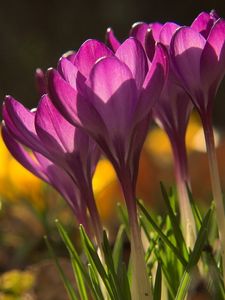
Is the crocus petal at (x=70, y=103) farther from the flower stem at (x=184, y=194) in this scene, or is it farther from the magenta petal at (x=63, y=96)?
the flower stem at (x=184, y=194)

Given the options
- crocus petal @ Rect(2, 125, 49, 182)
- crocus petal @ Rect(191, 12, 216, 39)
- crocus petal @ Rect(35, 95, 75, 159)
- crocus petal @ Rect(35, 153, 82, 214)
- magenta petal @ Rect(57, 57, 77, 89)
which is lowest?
crocus petal @ Rect(35, 153, 82, 214)

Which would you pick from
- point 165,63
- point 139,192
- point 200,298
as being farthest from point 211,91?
point 139,192

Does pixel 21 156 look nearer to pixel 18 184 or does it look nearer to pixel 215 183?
pixel 215 183

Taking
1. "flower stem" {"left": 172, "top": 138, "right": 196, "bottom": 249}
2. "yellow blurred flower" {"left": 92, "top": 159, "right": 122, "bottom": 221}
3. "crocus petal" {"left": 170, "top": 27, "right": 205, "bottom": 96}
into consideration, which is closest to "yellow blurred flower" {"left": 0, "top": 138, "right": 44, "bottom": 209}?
"yellow blurred flower" {"left": 92, "top": 159, "right": 122, "bottom": 221}

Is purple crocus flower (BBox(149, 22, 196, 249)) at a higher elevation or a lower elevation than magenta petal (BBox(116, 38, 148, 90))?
lower

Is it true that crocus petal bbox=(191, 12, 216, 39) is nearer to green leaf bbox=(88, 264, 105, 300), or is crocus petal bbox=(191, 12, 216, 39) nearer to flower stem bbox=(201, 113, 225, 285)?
flower stem bbox=(201, 113, 225, 285)

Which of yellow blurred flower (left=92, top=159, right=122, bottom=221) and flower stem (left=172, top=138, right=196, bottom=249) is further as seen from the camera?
yellow blurred flower (left=92, top=159, right=122, bottom=221)

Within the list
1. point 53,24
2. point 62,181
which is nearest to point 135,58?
point 62,181

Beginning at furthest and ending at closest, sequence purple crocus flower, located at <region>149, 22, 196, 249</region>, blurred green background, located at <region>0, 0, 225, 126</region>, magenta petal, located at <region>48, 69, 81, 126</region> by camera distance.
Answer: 1. blurred green background, located at <region>0, 0, 225, 126</region>
2. purple crocus flower, located at <region>149, 22, 196, 249</region>
3. magenta petal, located at <region>48, 69, 81, 126</region>
